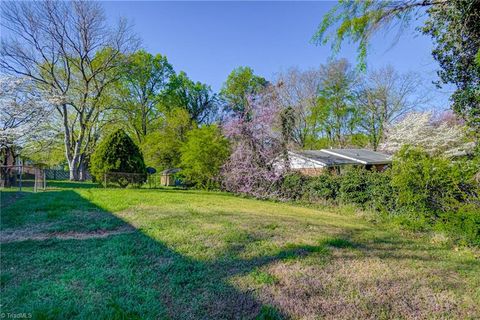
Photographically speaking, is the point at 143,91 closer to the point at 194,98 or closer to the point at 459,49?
the point at 194,98

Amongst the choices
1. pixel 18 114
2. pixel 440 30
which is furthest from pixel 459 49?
pixel 18 114

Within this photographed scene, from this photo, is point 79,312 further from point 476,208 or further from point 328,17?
point 476,208

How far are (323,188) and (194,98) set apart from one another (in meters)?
22.9

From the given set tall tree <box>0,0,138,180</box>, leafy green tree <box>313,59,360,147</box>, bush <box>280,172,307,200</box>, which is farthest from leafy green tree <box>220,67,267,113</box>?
bush <box>280,172,307,200</box>

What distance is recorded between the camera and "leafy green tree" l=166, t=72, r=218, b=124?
28531mm

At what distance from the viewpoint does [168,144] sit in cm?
2119

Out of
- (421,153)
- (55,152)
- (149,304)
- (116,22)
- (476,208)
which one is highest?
(116,22)

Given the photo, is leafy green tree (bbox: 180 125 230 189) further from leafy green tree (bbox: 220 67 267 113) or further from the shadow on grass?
leafy green tree (bbox: 220 67 267 113)

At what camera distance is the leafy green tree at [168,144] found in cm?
2122

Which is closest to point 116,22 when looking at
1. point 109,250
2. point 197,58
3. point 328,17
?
point 197,58

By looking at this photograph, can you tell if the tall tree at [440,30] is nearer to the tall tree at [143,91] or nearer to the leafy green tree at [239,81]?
the tall tree at [143,91]

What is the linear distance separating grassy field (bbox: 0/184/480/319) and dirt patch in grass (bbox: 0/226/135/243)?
0.05 feet

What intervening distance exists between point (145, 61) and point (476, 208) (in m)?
27.1

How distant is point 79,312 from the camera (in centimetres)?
217
